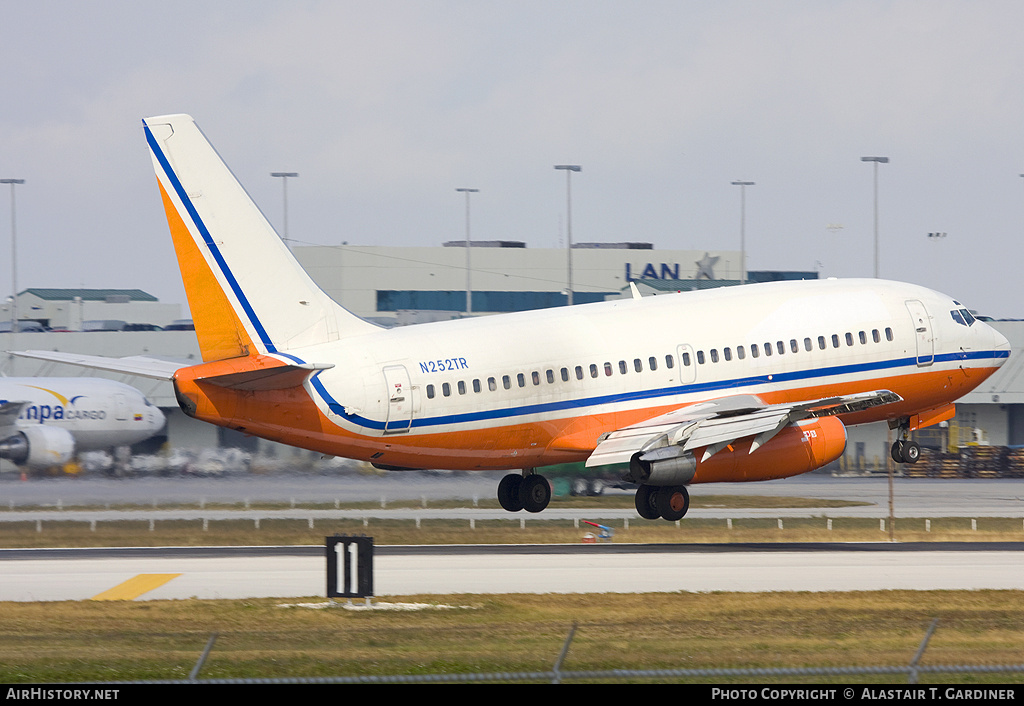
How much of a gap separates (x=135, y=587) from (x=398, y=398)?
411 inches

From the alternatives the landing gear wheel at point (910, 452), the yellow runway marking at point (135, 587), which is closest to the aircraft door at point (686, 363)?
the landing gear wheel at point (910, 452)

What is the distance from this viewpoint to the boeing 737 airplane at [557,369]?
4209cm

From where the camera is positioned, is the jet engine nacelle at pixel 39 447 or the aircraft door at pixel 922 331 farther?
the jet engine nacelle at pixel 39 447

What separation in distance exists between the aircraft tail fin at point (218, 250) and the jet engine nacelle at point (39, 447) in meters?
34.7

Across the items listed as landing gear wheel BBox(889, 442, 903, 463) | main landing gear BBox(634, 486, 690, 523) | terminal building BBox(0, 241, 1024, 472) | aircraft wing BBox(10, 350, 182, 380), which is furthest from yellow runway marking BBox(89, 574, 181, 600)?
terminal building BBox(0, 241, 1024, 472)

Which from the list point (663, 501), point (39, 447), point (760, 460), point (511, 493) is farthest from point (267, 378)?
point (39, 447)

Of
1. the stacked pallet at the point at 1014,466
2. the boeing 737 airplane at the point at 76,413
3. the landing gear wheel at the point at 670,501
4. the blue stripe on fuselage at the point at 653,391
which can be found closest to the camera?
the blue stripe on fuselage at the point at 653,391

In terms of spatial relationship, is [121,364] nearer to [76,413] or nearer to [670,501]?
[670,501]

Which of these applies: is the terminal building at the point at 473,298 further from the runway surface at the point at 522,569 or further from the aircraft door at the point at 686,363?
the aircraft door at the point at 686,363

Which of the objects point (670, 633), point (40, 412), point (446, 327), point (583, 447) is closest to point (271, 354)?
point (446, 327)

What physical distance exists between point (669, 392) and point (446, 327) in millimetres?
8426

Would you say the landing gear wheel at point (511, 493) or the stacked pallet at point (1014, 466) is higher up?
the landing gear wheel at point (511, 493)

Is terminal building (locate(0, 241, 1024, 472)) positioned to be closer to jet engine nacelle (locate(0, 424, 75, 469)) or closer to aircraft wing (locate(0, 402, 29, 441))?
aircraft wing (locate(0, 402, 29, 441))

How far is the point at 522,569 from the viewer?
1893 inches
